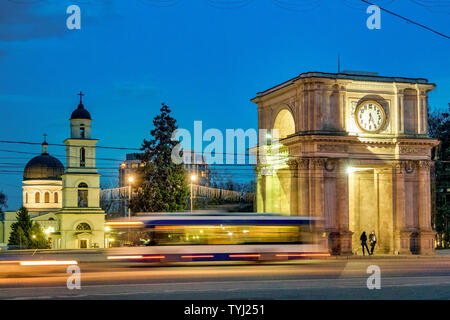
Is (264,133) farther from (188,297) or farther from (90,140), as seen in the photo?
(90,140)

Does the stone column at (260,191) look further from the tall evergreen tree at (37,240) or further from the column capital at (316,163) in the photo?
the tall evergreen tree at (37,240)

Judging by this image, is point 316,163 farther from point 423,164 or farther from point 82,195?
point 82,195

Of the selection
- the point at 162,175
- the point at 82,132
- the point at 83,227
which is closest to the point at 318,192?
the point at 162,175

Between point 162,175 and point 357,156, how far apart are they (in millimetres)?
23734

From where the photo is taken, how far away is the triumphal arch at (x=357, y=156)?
4516cm

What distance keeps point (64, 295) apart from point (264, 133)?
34298mm

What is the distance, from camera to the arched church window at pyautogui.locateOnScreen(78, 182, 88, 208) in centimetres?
9506

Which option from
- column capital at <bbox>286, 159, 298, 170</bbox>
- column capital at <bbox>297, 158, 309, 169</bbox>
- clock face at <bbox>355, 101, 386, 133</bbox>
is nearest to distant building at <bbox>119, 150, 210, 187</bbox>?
column capital at <bbox>286, 159, 298, 170</bbox>

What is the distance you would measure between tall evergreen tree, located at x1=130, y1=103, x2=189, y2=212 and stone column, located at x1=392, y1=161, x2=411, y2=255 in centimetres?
2285

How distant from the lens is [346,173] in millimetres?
46000

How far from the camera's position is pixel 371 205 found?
1954 inches

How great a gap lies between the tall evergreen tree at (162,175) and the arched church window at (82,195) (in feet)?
104

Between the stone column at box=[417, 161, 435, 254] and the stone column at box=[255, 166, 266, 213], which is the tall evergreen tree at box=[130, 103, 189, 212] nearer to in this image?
the stone column at box=[255, 166, 266, 213]
